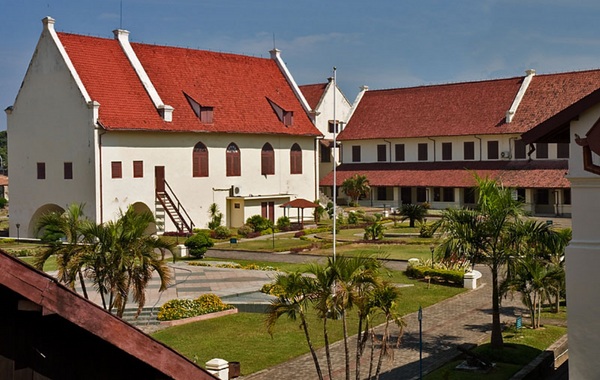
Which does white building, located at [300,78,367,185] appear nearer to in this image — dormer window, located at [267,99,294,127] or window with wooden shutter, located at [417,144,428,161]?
window with wooden shutter, located at [417,144,428,161]

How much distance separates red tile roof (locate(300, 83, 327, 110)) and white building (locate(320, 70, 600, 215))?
290 cm

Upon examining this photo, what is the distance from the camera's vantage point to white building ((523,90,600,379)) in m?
9.63

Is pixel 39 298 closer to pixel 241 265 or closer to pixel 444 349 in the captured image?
pixel 444 349

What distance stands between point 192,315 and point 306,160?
31.3 m

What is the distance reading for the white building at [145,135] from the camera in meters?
39.3

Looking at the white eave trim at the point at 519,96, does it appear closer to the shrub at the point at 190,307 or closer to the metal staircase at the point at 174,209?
the metal staircase at the point at 174,209

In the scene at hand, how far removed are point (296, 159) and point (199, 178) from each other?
8.05 meters

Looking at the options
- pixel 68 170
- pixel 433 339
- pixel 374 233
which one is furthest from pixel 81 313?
pixel 68 170

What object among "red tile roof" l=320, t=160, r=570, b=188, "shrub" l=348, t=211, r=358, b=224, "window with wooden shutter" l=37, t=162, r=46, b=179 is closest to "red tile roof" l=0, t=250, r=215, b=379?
"window with wooden shutter" l=37, t=162, r=46, b=179

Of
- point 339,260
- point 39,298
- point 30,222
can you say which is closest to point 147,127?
point 30,222

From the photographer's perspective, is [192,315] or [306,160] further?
[306,160]

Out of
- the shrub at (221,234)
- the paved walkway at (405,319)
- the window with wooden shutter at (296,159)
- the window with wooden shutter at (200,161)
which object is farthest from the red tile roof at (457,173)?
the paved walkway at (405,319)

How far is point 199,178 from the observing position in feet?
144

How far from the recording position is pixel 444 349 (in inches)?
671
